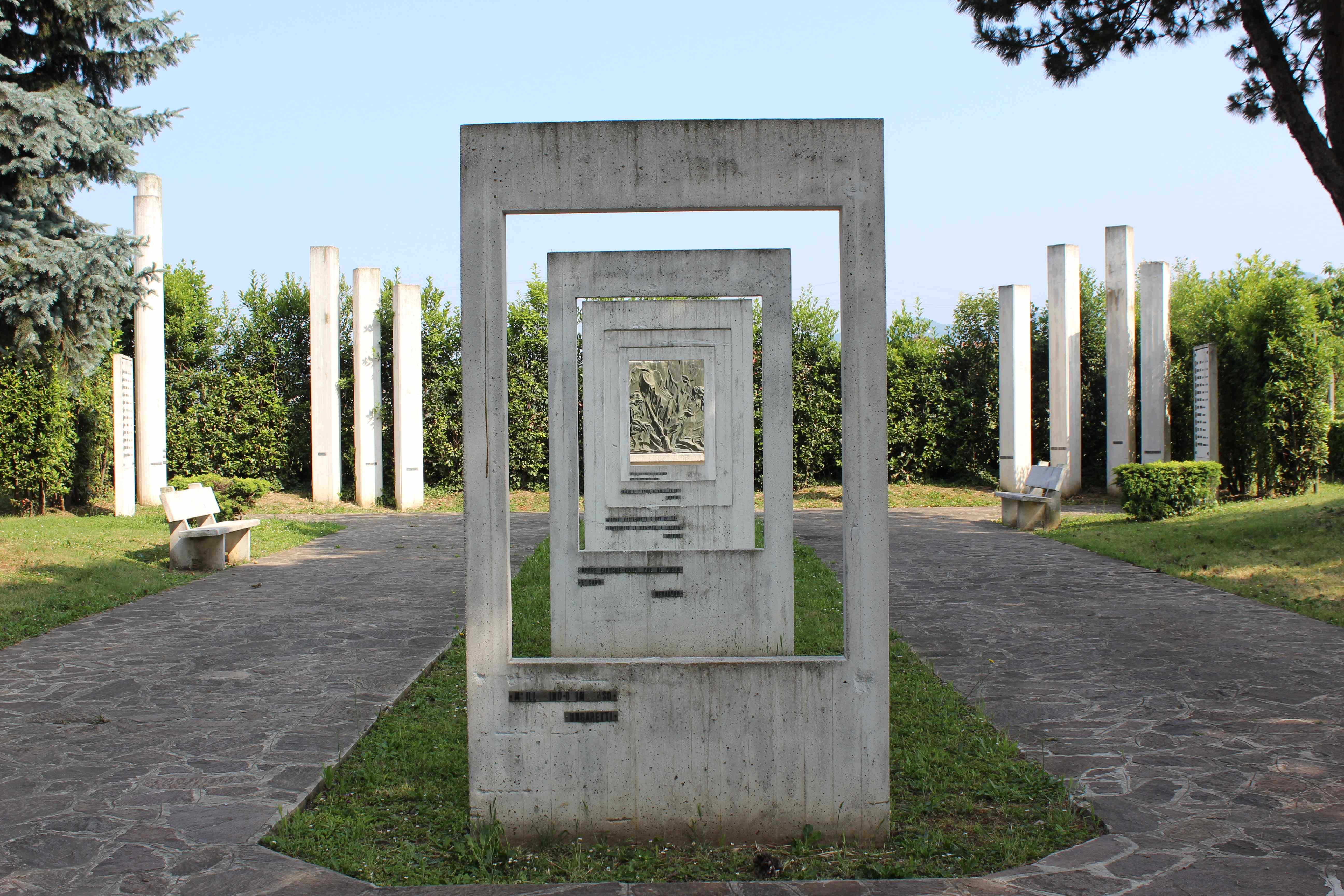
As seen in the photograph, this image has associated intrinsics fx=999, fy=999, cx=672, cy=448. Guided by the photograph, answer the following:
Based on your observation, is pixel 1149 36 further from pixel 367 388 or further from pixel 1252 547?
pixel 367 388

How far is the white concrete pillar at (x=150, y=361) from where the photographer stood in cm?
1523

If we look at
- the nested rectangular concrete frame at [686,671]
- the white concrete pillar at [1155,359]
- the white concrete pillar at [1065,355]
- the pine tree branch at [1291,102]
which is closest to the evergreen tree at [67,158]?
the nested rectangular concrete frame at [686,671]

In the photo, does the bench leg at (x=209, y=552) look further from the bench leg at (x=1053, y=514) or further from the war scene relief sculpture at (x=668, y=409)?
the bench leg at (x=1053, y=514)

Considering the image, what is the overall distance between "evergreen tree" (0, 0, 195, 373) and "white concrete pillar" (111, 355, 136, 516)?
2314 mm

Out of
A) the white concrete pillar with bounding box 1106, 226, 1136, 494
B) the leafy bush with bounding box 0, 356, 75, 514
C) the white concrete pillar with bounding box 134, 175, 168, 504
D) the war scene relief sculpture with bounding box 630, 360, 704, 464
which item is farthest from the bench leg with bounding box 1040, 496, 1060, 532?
the leafy bush with bounding box 0, 356, 75, 514

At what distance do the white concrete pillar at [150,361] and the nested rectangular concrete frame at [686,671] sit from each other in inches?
539

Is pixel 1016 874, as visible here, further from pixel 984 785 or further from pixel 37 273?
pixel 37 273

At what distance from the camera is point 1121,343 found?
57.0 ft

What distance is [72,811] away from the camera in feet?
12.4

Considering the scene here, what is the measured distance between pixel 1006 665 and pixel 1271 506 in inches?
374

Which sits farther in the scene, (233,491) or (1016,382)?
(1016,382)

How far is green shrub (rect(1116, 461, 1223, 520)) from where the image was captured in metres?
13.7

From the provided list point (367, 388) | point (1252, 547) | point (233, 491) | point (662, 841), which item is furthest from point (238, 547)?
point (1252, 547)

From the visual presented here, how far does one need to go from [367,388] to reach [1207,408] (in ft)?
45.4
